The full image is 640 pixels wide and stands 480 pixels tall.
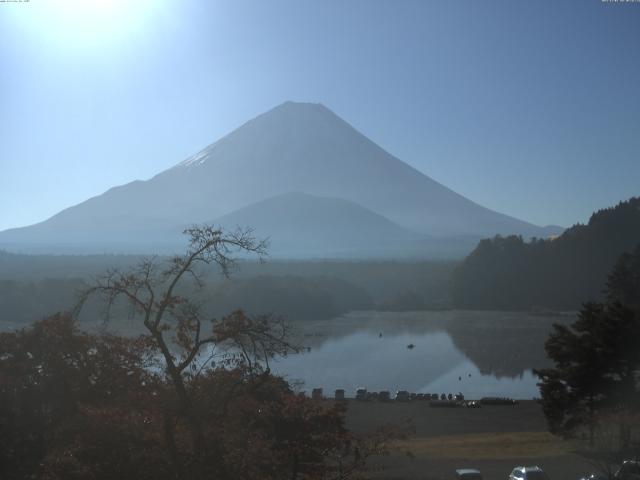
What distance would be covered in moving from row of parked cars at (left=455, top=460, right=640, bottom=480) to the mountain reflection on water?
4.21 m

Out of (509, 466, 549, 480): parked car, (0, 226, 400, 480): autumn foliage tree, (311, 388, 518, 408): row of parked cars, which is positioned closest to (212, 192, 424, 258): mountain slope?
(311, 388, 518, 408): row of parked cars

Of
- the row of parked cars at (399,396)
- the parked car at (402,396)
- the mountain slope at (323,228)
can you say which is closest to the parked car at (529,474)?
the row of parked cars at (399,396)

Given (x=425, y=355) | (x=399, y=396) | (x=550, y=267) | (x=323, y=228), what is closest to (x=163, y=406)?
(x=399, y=396)

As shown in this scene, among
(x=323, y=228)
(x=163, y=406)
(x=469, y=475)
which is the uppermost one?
(x=323, y=228)

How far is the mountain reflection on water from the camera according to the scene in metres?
16.7

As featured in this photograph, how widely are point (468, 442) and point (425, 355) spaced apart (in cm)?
1111

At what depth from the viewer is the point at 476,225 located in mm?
99562

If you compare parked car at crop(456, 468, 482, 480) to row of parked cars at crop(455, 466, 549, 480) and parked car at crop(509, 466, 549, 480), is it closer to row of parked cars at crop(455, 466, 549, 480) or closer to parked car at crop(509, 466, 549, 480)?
row of parked cars at crop(455, 466, 549, 480)

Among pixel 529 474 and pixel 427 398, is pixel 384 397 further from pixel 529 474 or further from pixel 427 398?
pixel 529 474

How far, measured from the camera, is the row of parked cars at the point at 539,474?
20.6 feet

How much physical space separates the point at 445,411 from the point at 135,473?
10.3m

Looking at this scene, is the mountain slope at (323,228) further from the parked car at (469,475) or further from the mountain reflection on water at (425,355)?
the parked car at (469,475)

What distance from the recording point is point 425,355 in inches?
842

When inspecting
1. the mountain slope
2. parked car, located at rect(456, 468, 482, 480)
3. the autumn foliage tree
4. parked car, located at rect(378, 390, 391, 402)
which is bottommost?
parked car, located at rect(378, 390, 391, 402)
